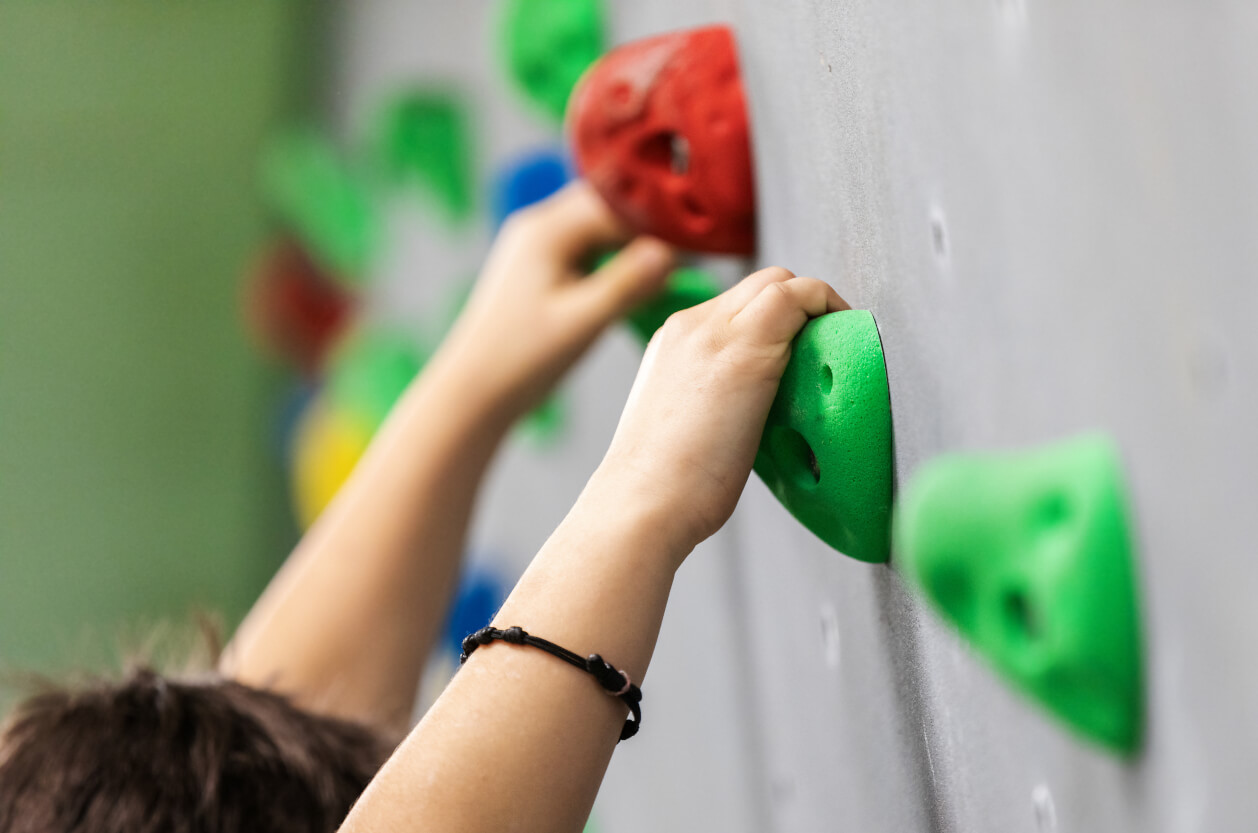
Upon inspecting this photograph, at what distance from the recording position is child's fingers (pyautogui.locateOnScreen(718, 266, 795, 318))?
364mm

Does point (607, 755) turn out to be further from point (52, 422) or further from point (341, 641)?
point (52, 422)

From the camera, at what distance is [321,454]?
113cm

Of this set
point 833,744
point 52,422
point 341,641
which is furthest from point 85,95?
point 833,744

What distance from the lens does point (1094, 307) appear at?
26 cm

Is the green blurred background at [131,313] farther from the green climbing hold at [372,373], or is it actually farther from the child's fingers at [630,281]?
the child's fingers at [630,281]

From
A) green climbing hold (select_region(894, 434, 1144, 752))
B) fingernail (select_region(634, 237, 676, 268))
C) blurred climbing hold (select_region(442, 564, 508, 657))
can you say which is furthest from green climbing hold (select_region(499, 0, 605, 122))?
green climbing hold (select_region(894, 434, 1144, 752))

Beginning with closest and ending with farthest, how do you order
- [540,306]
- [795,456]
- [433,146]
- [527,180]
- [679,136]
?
[795,456], [679,136], [540,306], [527,180], [433,146]

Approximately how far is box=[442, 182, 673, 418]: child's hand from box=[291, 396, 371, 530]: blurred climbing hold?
1.61 ft

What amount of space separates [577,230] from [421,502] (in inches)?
6.1

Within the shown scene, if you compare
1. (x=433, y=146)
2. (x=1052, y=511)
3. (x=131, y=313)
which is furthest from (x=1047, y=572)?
(x=131, y=313)

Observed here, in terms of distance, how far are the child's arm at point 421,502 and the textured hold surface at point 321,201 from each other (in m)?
0.54

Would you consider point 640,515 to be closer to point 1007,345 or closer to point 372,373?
point 1007,345

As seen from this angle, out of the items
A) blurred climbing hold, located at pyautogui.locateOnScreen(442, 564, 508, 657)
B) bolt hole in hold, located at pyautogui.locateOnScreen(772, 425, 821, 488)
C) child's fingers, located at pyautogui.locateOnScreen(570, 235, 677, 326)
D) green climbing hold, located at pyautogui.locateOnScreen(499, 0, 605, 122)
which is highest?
green climbing hold, located at pyautogui.locateOnScreen(499, 0, 605, 122)

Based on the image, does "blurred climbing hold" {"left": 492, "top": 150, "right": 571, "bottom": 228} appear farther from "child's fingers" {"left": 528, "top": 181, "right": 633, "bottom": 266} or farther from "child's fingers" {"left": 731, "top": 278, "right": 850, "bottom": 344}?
"child's fingers" {"left": 731, "top": 278, "right": 850, "bottom": 344}
